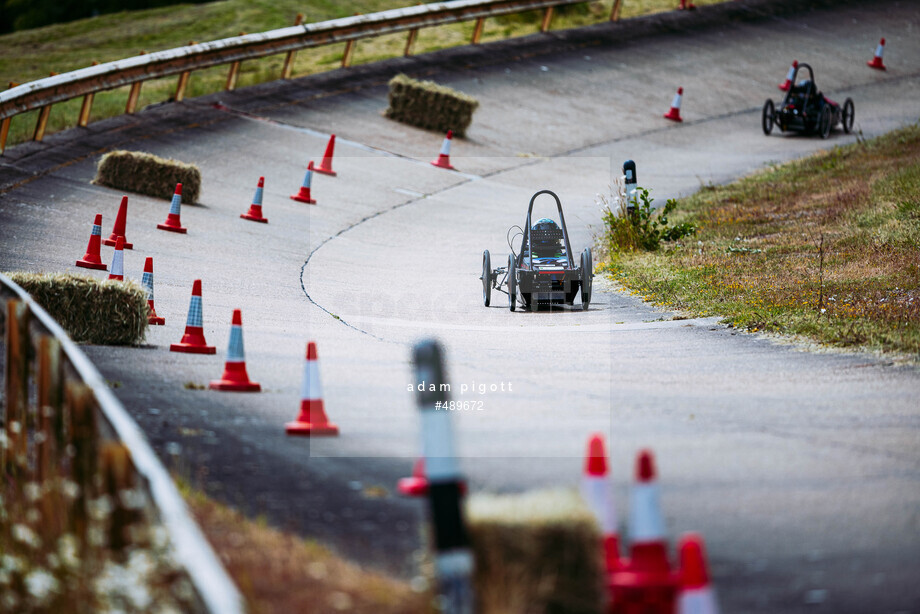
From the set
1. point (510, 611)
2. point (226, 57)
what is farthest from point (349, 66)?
point (510, 611)

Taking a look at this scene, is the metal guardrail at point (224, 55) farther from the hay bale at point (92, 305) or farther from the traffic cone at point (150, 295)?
the hay bale at point (92, 305)

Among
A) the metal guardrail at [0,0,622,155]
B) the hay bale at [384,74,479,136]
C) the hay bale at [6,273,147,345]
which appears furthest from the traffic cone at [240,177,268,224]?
the hay bale at [384,74,479,136]

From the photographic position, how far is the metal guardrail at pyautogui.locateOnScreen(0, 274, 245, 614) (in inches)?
168

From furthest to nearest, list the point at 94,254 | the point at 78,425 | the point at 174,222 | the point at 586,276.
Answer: the point at 174,222 < the point at 94,254 < the point at 586,276 < the point at 78,425

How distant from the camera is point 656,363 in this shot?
10.9 meters

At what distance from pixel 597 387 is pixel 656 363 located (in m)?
1.26

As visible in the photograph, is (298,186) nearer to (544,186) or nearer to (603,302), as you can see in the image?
(544,186)

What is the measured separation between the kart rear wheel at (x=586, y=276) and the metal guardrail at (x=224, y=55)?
36.3 ft

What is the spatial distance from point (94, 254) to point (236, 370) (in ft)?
17.9

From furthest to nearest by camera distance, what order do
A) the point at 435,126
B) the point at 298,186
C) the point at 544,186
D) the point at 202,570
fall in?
the point at 435,126 → the point at 544,186 → the point at 298,186 → the point at 202,570

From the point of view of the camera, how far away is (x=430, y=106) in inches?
975

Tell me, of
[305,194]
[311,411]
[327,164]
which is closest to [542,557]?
[311,411]

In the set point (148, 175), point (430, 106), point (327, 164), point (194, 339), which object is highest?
point (430, 106)

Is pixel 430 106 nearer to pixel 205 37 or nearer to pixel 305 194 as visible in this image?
pixel 305 194
